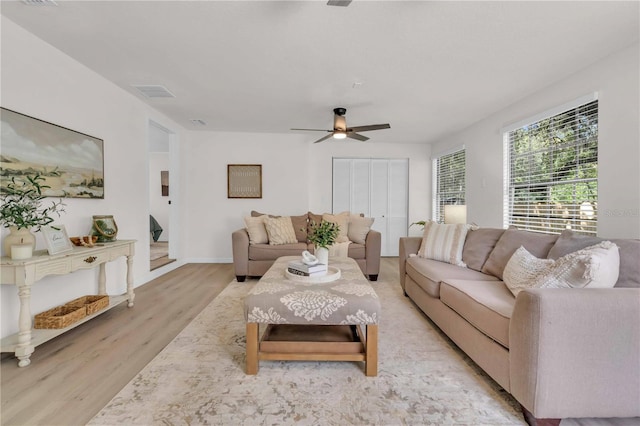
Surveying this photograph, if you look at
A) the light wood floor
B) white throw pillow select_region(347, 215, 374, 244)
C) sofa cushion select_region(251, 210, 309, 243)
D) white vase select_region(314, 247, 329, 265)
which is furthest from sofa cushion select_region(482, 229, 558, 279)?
the light wood floor

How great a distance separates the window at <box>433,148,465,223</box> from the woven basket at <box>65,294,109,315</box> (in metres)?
4.98

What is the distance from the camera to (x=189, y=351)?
1996 mm

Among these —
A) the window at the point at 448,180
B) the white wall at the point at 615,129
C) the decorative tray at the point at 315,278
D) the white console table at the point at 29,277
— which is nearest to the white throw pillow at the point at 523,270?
the white wall at the point at 615,129

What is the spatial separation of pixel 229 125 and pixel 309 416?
4.35 meters

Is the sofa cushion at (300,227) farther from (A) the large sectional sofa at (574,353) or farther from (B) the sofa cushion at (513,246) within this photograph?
(A) the large sectional sofa at (574,353)

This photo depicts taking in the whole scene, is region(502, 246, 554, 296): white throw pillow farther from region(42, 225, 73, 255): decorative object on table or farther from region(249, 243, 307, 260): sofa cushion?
region(42, 225, 73, 255): decorative object on table

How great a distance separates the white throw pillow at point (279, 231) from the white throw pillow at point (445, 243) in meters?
1.91

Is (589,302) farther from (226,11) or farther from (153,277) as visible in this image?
(153,277)

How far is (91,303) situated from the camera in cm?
234

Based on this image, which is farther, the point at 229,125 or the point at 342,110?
the point at 229,125

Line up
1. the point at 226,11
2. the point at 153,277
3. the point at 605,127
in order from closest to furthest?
the point at 226,11 < the point at 605,127 < the point at 153,277

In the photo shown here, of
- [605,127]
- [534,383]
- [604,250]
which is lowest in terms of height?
[534,383]

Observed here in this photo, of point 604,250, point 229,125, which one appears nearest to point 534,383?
point 604,250

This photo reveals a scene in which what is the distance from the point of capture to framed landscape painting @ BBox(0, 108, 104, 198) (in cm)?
197
